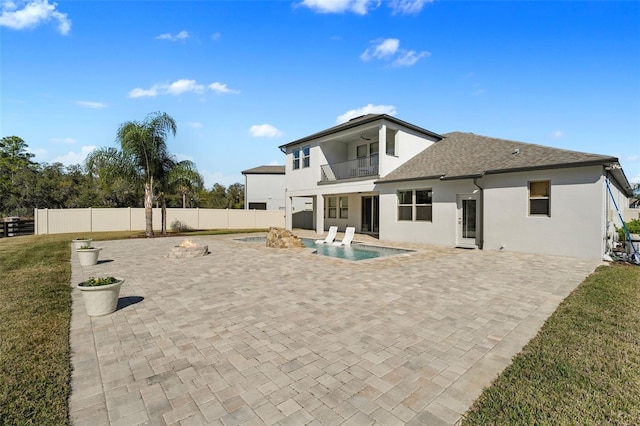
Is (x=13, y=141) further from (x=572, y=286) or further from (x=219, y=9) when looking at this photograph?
(x=572, y=286)

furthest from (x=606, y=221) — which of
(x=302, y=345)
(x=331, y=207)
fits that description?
(x=331, y=207)

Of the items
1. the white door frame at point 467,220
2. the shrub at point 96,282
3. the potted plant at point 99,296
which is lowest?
the potted plant at point 99,296

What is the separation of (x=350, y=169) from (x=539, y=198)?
1103 cm

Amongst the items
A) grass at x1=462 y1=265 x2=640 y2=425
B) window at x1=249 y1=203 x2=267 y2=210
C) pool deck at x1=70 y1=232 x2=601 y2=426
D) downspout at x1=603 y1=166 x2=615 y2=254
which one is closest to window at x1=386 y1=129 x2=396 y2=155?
downspout at x1=603 y1=166 x2=615 y2=254

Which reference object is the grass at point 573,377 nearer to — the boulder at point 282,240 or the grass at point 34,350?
the grass at point 34,350

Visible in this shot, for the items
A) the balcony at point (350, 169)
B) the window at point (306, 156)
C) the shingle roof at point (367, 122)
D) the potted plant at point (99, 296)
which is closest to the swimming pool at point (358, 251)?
the balcony at point (350, 169)

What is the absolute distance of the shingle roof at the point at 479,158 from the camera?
10867 millimetres

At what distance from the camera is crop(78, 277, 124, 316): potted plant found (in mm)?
4879

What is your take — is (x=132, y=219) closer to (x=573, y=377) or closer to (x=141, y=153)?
(x=141, y=153)

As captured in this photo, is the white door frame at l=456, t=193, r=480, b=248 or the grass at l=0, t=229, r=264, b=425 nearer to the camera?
the grass at l=0, t=229, r=264, b=425

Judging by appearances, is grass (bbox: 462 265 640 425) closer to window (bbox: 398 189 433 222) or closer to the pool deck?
the pool deck

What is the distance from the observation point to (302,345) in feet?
12.4

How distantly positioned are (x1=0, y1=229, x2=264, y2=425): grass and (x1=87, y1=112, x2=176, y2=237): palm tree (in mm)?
12728

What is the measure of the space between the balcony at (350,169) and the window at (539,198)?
27.5 ft
